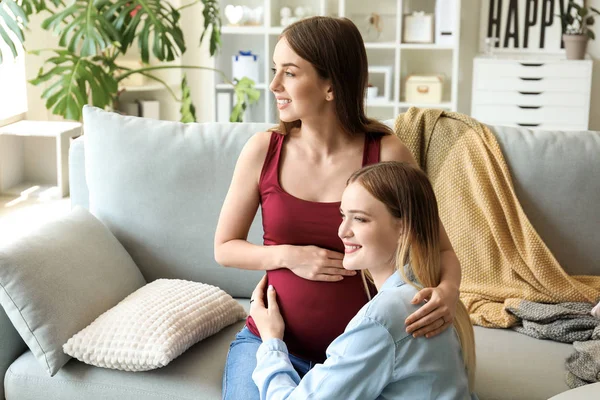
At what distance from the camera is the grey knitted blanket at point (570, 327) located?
6.24 feet

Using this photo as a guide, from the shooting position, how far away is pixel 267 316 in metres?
1.70

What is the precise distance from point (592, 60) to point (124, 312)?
4121 millimetres

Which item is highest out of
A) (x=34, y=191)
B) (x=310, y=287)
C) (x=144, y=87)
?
(x=144, y=87)

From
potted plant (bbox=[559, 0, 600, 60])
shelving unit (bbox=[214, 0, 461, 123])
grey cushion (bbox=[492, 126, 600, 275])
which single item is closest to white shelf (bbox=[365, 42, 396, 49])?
shelving unit (bbox=[214, 0, 461, 123])

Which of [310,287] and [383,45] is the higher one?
[383,45]

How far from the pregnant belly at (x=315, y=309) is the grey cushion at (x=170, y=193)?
567mm

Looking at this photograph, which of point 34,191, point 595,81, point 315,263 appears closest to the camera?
point 315,263

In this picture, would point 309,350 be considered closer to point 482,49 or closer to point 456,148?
point 456,148

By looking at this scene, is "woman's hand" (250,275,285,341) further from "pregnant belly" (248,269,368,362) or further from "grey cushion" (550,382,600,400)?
"grey cushion" (550,382,600,400)

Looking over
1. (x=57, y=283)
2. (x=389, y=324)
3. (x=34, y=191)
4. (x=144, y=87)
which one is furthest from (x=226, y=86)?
(x=389, y=324)

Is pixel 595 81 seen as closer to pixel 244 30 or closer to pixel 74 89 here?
pixel 244 30

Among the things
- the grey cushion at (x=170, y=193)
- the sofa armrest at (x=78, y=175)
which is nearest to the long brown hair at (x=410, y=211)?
the grey cushion at (x=170, y=193)

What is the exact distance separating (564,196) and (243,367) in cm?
106

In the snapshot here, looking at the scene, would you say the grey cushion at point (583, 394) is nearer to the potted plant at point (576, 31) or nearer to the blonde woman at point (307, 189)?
the blonde woman at point (307, 189)
